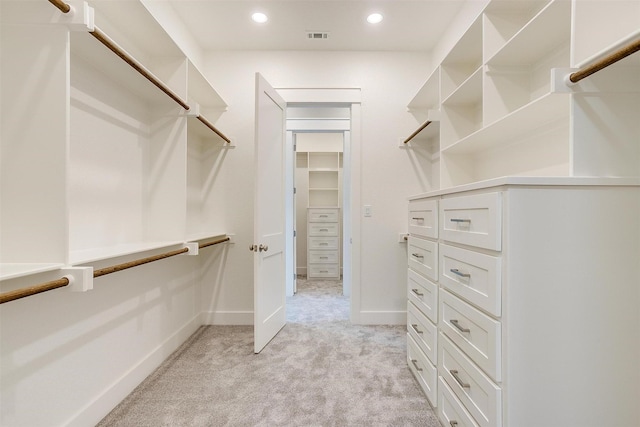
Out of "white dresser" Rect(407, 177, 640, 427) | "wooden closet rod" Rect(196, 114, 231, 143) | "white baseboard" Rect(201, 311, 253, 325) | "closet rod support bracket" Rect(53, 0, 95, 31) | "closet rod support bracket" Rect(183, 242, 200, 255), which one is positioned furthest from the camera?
"white baseboard" Rect(201, 311, 253, 325)

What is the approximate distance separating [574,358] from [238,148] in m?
2.74

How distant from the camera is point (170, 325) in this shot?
225 cm

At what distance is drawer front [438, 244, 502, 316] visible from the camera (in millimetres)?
999

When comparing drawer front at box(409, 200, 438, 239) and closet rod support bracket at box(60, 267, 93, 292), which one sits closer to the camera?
closet rod support bracket at box(60, 267, 93, 292)

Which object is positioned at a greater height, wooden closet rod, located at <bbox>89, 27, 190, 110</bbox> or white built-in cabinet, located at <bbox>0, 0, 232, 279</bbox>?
wooden closet rod, located at <bbox>89, 27, 190, 110</bbox>

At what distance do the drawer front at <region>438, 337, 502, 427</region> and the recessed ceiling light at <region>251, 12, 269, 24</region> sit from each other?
2.65 m

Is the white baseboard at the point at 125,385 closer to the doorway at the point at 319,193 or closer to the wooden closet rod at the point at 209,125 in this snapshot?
the wooden closet rod at the point at 209,125

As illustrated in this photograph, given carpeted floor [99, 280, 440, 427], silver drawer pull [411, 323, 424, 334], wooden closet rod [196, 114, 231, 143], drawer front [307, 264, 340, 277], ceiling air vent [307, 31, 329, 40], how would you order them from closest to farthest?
carpeted floor [99, 280, 440, 427], silver drawer pull [411, 323, 424, 334], wooden closet rod [196, 114, 231, 143], ceiling air vent [307, 31, 329, 40], drawer front [307, 264, 340, 277]

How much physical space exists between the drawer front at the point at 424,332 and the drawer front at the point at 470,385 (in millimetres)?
68

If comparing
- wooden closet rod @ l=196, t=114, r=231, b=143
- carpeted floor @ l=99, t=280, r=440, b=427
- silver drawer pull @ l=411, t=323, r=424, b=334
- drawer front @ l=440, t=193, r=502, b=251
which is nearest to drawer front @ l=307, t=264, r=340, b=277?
carpeted floor @ l=99, t=280, r=440, b=427

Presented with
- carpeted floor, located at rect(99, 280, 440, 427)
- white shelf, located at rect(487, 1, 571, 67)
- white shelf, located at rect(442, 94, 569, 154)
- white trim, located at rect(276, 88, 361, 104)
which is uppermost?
white trim, located at rect(276, 88, 361, 104)

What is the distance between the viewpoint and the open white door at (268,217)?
2270 mm

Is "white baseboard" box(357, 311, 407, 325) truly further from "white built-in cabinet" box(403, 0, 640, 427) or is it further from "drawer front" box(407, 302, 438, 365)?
"white built-in cabinet" box(403, 0, 640, 427)

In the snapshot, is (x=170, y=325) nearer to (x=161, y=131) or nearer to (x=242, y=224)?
(x=242, y=224)
